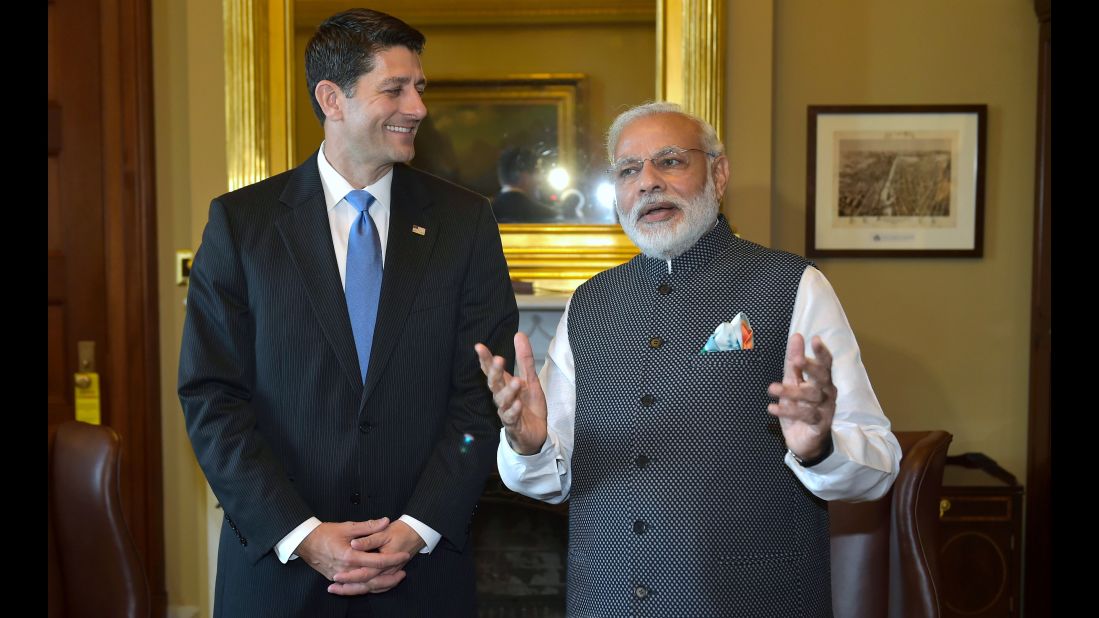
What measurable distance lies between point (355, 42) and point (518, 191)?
5.40 feet

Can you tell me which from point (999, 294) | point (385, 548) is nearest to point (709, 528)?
point (385, 548)

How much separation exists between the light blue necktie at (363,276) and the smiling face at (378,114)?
83 millimetres

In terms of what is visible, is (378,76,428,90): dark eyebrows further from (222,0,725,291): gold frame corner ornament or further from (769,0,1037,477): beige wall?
(769,0,1037,477): beige wall

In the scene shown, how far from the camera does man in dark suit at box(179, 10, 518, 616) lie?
→ 1.76m

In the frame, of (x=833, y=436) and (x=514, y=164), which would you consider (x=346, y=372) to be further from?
(x=514, y=164)

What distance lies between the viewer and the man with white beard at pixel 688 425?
162 cm

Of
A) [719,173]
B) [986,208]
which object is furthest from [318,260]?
[986,208]

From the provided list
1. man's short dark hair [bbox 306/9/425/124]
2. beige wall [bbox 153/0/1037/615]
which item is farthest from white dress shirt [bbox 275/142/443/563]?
beige wall [bbox 153/0/1037/615]

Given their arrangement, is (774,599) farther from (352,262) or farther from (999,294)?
(999,294)

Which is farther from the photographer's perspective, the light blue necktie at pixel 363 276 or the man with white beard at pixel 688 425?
the light blue necktie at pixel 363 276

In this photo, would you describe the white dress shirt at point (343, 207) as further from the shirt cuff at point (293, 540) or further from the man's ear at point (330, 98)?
the shirt cuff at point (293, 540)

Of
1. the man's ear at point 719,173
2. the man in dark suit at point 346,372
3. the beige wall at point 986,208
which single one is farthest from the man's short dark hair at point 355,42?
the beige wall at point 986,208

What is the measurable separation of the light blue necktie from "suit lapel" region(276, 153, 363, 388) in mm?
22
